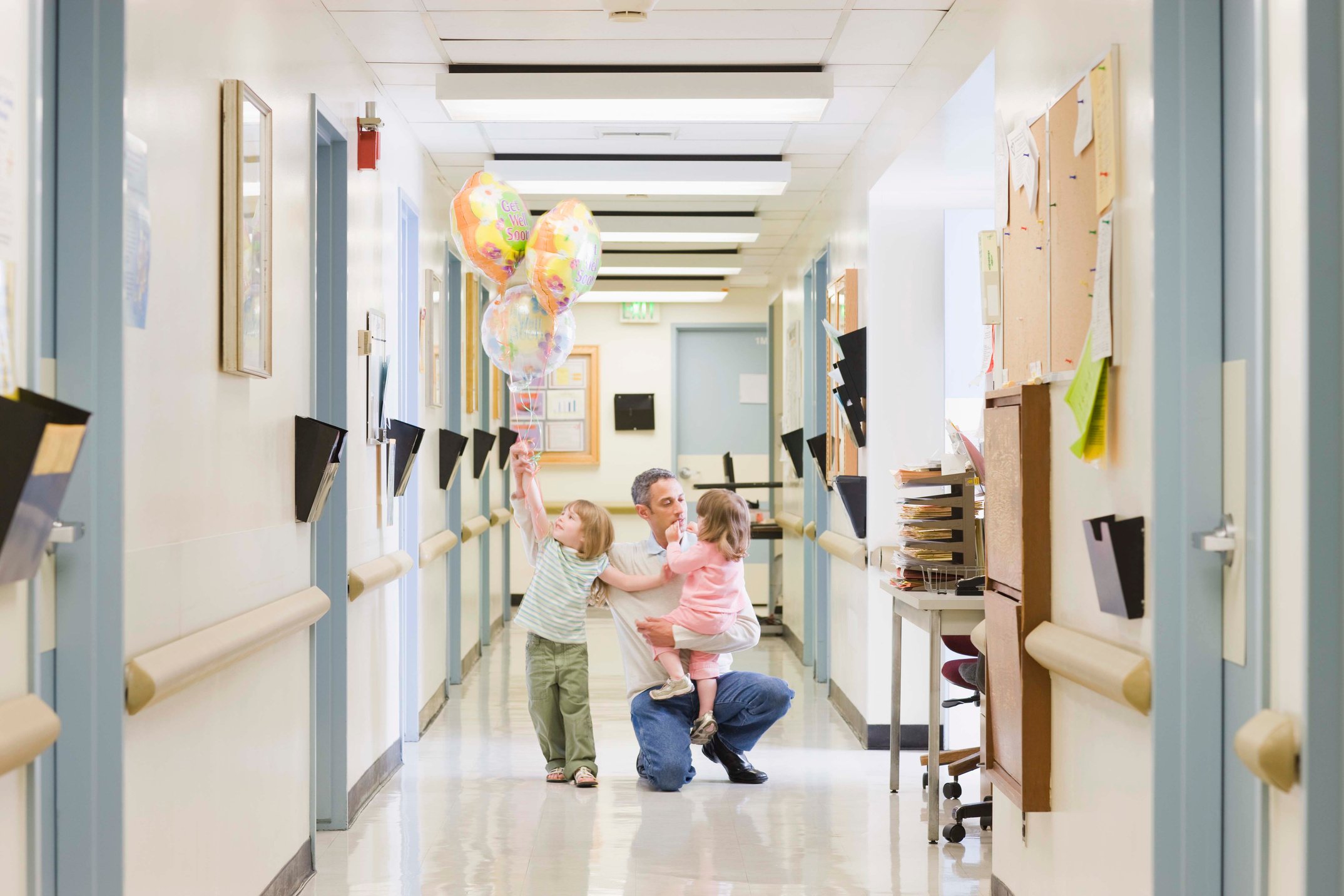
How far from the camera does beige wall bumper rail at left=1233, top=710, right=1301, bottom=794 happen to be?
1875 millimetres

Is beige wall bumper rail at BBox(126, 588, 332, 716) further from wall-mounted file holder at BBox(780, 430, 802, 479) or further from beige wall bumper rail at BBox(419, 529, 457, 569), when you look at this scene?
wall-mounted file holder at BBox(780, 430, 802, 479)

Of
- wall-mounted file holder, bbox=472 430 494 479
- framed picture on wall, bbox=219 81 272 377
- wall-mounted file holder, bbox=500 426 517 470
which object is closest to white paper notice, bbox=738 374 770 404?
wall-mounted file holder, bbox=500 426 517 470

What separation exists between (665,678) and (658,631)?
0.20 m

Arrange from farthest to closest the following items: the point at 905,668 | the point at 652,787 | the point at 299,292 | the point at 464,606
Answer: the point at 464,606
the point at 905,668
the point at 652,787
the point at 299,292

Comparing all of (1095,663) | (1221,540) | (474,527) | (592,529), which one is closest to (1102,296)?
(1221,540)

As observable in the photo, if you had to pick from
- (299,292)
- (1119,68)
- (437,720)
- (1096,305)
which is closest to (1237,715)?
(1096,305)

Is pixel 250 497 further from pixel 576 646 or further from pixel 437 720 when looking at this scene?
pixel 437 720

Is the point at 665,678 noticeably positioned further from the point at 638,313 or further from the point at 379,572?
the point at 638,313

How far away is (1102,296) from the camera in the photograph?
259 centimetres

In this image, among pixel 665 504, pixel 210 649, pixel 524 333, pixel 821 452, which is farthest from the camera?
pixel 821 452

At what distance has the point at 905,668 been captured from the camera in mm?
5410

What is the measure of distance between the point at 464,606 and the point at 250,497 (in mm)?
4124

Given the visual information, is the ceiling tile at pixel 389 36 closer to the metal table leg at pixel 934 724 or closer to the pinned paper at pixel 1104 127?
the pinned paper at pixel 1104 127

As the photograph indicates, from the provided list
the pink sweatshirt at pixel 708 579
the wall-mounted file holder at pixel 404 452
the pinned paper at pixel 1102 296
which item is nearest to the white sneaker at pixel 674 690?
the pink sweatshirt at pixel 708 579
